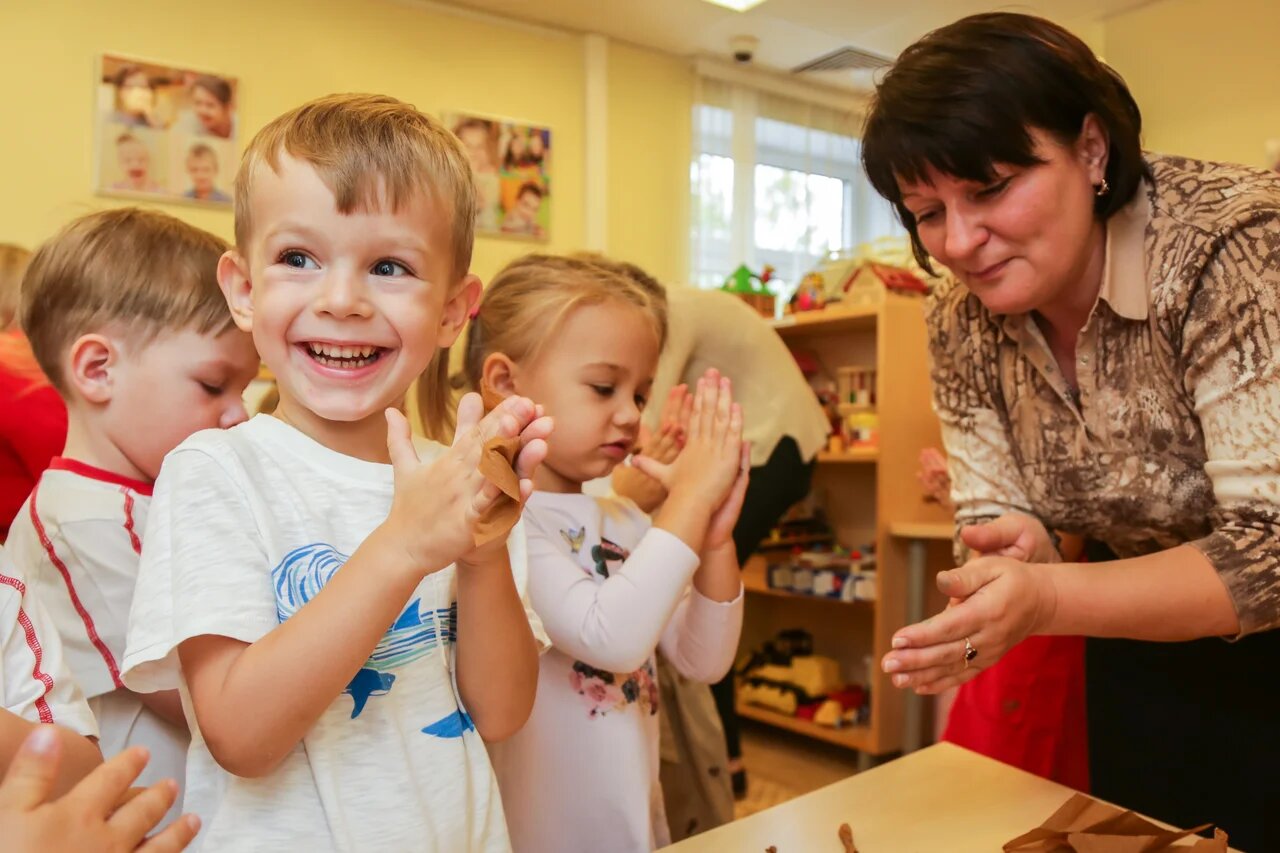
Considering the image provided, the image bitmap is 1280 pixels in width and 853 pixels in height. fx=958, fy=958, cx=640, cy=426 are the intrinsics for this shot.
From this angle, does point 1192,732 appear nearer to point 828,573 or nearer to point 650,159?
point 828,573

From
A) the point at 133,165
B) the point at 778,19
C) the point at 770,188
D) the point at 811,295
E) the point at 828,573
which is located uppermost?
the point at 778,19

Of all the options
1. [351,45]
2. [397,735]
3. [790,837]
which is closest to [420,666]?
[397,735]

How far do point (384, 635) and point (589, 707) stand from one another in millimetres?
384

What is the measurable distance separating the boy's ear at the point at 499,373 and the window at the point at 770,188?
9.90 feet

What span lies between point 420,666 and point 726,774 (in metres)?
0.79

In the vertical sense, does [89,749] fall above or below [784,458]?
below

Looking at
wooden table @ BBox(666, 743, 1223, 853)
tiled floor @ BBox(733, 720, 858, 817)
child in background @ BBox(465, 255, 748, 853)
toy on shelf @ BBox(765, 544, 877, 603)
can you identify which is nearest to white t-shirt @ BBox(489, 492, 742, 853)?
child in background @ BBox(465, 255, 748, 853)

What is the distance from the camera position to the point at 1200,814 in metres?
1.12

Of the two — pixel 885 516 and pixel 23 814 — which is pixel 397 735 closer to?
pixel 23 814

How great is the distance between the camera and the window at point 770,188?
Answer: 414 cm

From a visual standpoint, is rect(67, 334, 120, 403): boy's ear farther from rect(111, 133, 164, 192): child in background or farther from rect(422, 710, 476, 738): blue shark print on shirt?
rect(111, 133, 164, 192): child in background

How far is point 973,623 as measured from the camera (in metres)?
0.89

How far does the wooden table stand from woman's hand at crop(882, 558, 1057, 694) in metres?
0.13

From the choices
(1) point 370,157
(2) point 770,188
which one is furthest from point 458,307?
(2) point 770,188
